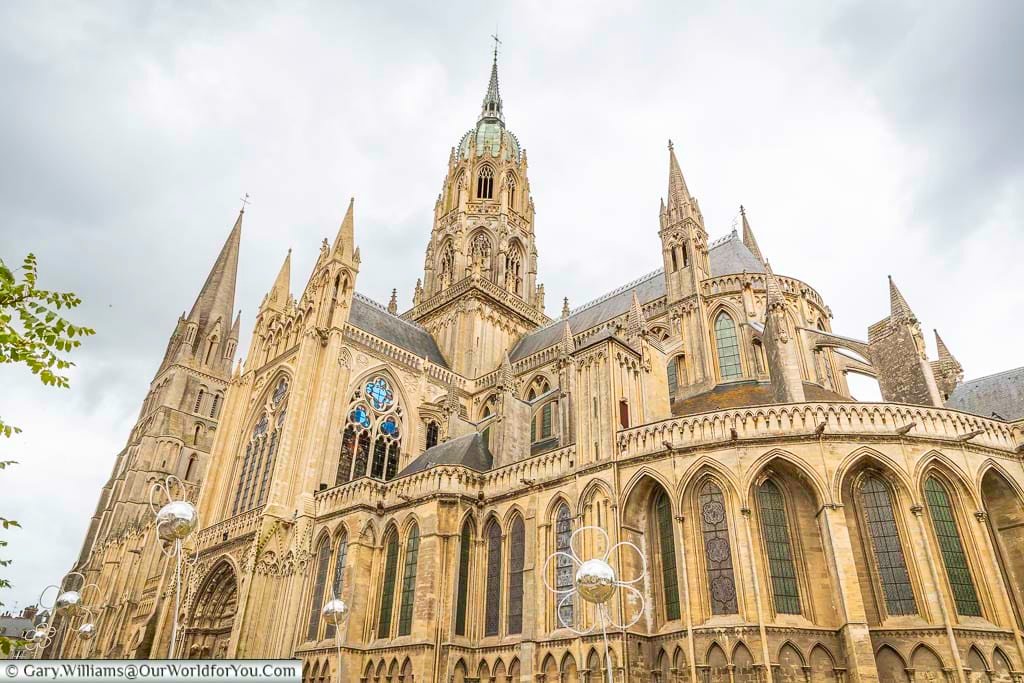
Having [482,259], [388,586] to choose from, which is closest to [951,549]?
[388,586]

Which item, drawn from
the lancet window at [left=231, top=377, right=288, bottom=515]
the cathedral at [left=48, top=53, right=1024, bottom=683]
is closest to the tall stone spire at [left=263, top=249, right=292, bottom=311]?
the cathedral at [left=48, top=53, right=1024, bottom=683]

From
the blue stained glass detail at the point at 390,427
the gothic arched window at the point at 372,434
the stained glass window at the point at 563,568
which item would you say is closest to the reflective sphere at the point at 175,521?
the stained glass window at the point at 563,568

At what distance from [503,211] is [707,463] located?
29.8 metres

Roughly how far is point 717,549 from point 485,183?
34.0 metres

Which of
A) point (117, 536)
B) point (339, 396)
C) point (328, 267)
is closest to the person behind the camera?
point (339, 396)

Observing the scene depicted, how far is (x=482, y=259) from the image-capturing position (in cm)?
4100

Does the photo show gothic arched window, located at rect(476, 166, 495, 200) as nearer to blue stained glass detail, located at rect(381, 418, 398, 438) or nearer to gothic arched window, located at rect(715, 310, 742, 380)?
blue stained glass detail, located at rect(381, 418, 398, 438)

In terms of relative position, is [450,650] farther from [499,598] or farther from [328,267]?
[328,267]

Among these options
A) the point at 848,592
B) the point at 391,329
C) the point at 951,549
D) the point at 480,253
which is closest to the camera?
the point at 848,592

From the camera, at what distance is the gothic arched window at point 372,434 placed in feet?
92.8

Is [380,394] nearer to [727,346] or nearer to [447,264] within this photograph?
[447,264]

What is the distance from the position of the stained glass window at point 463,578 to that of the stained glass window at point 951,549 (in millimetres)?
12409

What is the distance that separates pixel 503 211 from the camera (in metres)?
43.9

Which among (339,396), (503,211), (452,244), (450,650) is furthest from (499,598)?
(503,211)
